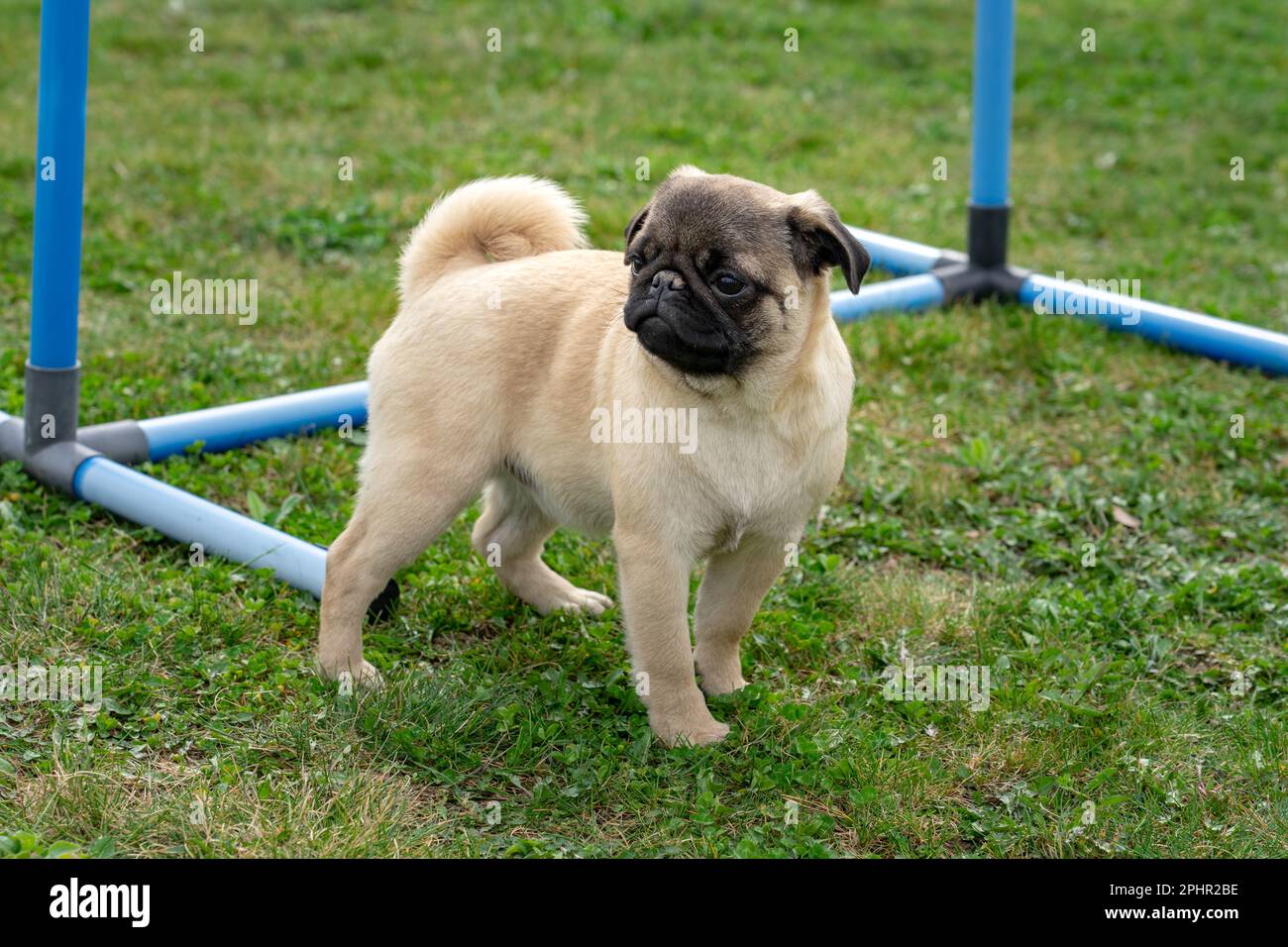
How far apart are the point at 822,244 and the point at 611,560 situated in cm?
147

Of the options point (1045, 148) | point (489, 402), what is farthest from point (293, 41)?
point (489, 402)

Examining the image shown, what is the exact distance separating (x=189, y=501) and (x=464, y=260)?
43.9 inches

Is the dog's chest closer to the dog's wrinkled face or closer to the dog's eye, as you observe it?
the dog's wrinkled face

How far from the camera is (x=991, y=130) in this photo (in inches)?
243

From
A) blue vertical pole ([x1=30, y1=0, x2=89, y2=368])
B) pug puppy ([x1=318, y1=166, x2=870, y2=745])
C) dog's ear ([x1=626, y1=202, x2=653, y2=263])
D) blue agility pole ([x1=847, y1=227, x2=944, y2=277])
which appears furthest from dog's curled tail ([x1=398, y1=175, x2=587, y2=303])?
blue agility pole ([x1=847, y1=227, x2=944, y2=277])

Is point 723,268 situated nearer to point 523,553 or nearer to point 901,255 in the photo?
point 523,553

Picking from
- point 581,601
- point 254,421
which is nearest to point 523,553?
point 581,601

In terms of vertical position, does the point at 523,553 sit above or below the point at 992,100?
below

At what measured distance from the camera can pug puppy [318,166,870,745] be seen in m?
3.05

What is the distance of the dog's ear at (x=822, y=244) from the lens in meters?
3.07

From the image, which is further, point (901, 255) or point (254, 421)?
point (901, 255)

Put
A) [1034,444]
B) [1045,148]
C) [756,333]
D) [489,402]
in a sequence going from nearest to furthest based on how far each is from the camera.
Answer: [756,333], [489,402], [1034,444], [1045,148]

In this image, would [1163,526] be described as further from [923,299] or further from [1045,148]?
[1045,148]

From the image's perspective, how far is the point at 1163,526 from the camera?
4535 mm
